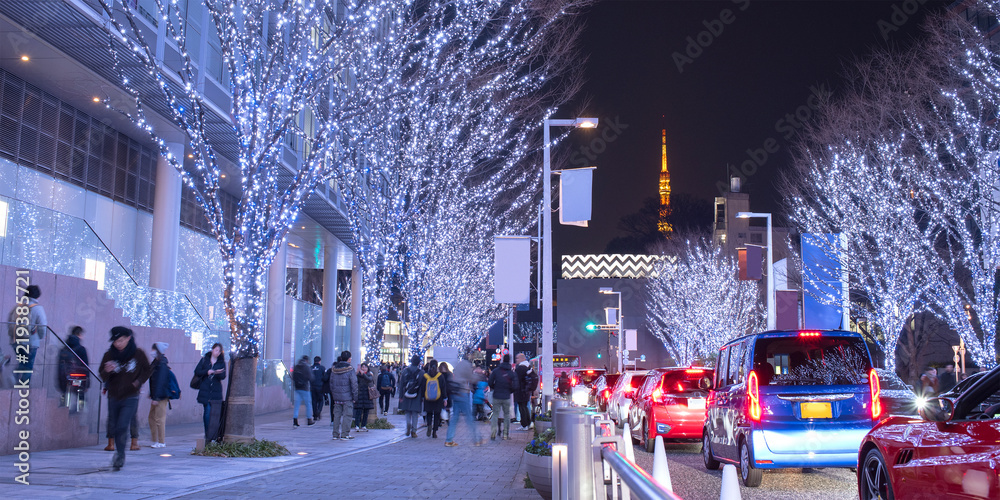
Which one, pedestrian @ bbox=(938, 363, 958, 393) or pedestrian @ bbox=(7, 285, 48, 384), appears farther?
pedestrian @ bbox=(938, 363, 958, 393)

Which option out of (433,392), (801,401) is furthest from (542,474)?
(433,392)

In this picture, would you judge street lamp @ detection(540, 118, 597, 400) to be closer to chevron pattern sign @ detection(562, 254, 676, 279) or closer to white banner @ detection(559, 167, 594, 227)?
white banner @ detection(559, 167, 594, 227)

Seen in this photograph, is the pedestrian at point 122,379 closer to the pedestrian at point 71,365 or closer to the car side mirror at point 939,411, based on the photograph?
the pedestrian at point 71,365

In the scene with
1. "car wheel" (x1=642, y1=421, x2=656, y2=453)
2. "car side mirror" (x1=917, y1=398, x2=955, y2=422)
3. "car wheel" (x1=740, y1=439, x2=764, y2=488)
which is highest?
"car side mirror" (x1=917, y1=398, x2=955, y2=422)

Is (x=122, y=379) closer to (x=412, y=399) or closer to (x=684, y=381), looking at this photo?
→ (x=412, y=399)

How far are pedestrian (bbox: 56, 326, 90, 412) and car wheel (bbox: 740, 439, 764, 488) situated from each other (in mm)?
9881

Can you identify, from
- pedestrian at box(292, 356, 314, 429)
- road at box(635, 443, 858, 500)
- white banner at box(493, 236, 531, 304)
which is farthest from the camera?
pedestrian at box(292, 356, 314, 429)

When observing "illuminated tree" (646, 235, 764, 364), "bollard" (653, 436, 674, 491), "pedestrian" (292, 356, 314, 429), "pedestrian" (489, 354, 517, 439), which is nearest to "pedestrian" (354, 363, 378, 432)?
"pedestrian" (292, 356, 314, 429)

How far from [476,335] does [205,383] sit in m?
45.8

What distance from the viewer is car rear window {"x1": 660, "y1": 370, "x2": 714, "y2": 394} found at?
49.6 feet

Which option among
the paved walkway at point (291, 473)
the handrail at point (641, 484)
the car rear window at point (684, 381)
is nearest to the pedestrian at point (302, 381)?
the paved walkway at point (291, 473)

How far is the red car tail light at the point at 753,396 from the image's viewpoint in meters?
9.44

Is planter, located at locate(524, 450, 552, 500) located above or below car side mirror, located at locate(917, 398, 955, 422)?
below

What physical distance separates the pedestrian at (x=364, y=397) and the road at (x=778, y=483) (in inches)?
285
